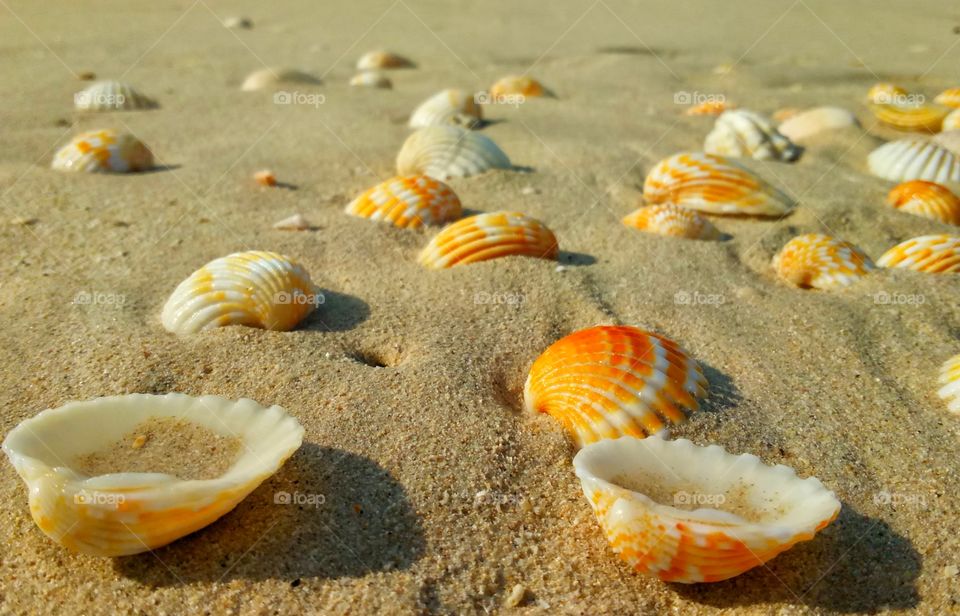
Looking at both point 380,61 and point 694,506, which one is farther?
point 380,61

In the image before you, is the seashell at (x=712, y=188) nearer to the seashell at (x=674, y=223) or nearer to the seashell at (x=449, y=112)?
the seashell at (x=674, y=223)

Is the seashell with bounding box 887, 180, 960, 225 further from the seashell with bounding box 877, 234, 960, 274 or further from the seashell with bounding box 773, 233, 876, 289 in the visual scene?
the seashell with bounding box 773, 233, 876, 289

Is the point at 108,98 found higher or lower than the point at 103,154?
lower

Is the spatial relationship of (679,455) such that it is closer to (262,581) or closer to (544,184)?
(262,581)

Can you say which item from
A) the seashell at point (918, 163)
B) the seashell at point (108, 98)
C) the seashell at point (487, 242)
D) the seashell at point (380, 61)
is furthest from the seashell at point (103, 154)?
the seashell at point (918, 163)

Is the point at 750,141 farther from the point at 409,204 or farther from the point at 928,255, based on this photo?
the point at 409,204

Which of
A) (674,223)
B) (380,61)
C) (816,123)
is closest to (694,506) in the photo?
(674,223)

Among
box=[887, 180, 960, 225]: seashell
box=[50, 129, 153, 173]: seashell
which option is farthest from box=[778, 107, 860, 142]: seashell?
box=[50, 129, 153, 173]: seashell
